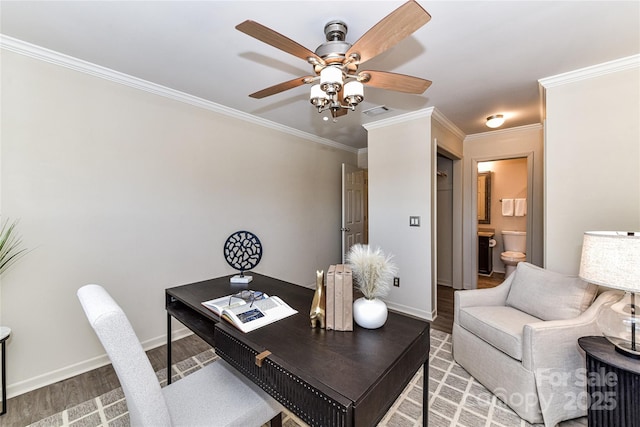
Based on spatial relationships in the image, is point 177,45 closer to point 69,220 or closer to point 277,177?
point 69,220

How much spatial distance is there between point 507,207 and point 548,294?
3738mm

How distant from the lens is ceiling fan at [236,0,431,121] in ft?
3.71

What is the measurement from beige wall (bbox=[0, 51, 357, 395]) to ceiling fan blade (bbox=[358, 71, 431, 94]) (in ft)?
6.43

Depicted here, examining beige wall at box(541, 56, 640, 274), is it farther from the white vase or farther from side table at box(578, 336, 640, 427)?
the white vase

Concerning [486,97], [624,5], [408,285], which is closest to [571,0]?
[624,5]

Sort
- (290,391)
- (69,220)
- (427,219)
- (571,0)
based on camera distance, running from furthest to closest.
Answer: (427,219)
(69,220)
(571,0)
(290,391)

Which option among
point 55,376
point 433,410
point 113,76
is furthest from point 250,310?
point 113,76

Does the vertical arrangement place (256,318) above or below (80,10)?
below

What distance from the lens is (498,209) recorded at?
17.3 feet

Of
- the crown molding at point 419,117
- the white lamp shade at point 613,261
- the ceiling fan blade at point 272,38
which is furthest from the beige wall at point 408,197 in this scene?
the ceiling fan blade at point 272,38

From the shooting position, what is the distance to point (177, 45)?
1.88 m

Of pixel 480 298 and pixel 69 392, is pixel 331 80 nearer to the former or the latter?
pixel 480 298

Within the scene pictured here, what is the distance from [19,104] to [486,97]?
3.89 metres

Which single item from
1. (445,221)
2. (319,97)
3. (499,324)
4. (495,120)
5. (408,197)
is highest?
(495,120)
